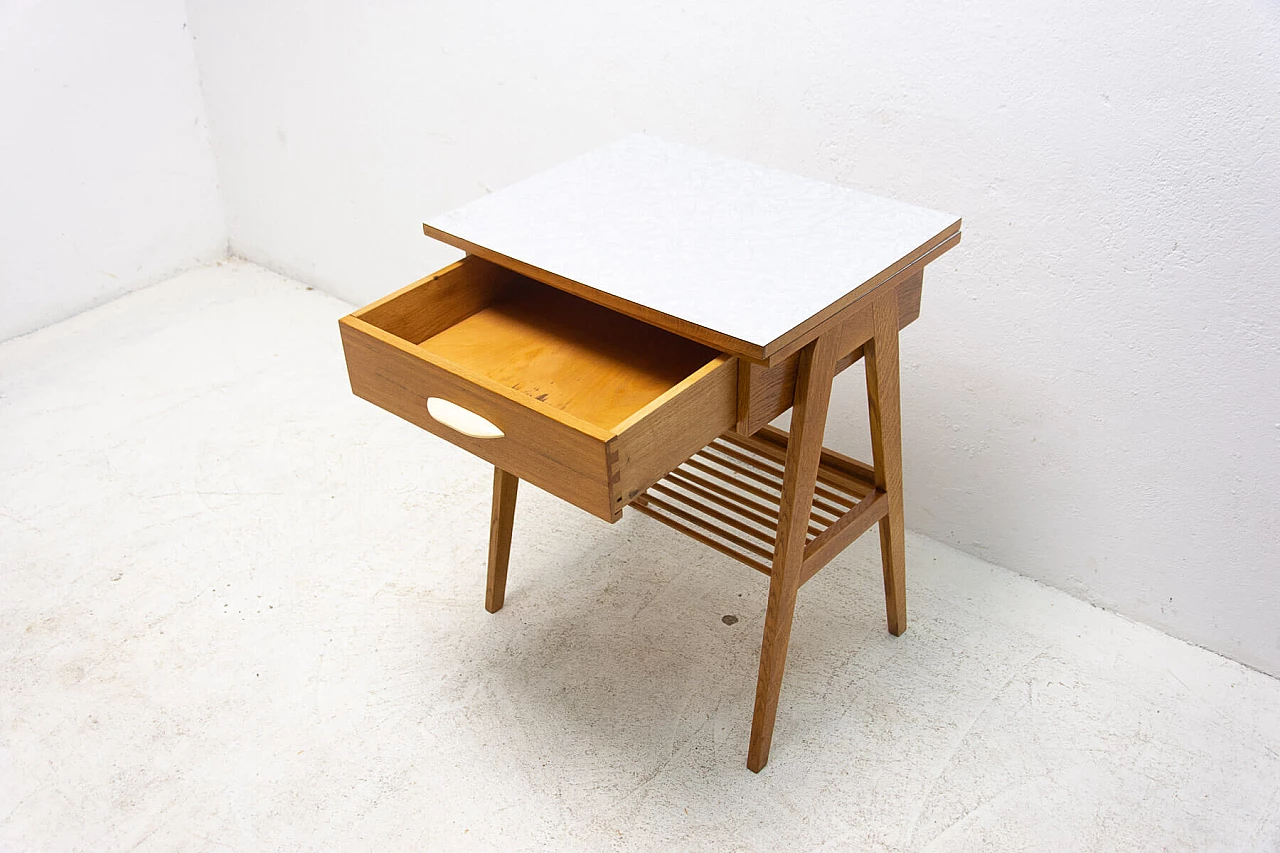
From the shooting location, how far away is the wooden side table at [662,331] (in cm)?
138

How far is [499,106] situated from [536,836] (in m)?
1.54

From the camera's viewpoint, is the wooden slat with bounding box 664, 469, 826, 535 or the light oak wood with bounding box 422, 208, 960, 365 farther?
the wooden slat with bounding box 664, 469, 826, 535

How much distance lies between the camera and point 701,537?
182cm

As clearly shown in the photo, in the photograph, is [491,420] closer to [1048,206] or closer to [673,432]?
[673,432]

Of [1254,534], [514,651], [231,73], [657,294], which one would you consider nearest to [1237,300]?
[1254,534]

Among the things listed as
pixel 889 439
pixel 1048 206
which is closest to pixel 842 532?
pixel 889 439

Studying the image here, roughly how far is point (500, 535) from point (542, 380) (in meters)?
0.49

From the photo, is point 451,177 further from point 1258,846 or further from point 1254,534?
point 1258,846

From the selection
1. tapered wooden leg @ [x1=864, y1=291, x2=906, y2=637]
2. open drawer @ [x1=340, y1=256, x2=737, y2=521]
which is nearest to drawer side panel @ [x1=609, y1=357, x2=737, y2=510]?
open drawer @ [x1=340, y1=256, x2=737, y2=521]

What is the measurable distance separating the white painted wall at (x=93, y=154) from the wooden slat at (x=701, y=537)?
1896 millimetres

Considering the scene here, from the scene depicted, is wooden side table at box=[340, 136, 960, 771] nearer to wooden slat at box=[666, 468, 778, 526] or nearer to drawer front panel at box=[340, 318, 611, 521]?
drawer front panel at box=[340, 318, 611, 521]

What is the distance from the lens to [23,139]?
287cm

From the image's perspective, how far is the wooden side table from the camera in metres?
1.38

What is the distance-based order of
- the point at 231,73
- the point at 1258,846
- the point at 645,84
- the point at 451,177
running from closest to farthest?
1. the point at 1258,846
2. the point at 645,84
3. the point at 451,177
4. the point at 231,73
